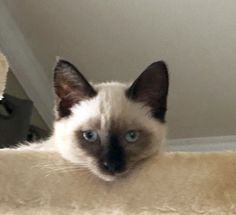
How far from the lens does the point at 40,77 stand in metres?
2.41

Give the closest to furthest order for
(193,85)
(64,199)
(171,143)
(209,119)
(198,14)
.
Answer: (64,199), (198,14), (193,85), (209,119), (171,143)

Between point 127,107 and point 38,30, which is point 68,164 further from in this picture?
point 38,30

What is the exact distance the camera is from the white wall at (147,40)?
2.00 m

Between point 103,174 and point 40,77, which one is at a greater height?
point 103,174

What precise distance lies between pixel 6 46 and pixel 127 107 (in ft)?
3.65

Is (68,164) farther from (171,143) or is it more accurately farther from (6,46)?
(171,143)

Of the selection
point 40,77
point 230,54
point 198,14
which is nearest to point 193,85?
point 230,54

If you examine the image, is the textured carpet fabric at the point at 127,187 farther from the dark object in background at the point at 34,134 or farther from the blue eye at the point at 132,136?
the dark object in background at the point at 34,134

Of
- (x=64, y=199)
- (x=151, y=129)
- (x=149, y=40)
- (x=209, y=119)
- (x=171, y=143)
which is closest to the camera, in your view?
(x=64, y=199)

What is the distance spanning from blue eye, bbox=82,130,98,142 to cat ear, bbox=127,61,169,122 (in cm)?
13

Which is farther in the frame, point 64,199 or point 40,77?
point 40,77

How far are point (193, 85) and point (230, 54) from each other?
0.24 meters

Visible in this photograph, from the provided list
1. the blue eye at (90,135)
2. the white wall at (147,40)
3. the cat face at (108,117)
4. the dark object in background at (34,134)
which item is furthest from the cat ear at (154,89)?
the dark object in background at (34,134)

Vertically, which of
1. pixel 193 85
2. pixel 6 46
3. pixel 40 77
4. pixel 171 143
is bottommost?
pixel 171 143
